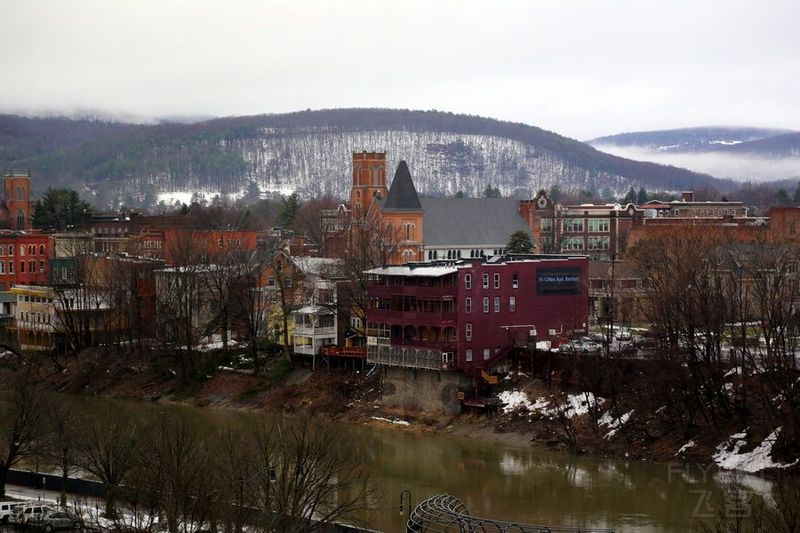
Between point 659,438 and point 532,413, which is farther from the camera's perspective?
point 532,413

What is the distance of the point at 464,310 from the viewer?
62406mm

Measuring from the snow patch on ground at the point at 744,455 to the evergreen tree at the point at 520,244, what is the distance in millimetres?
41986

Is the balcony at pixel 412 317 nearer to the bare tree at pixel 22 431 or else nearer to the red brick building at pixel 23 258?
the bare tree at pixel 22 431

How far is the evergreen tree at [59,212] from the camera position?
410 ft

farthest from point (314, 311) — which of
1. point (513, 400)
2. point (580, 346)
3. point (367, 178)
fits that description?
point (367, 178)

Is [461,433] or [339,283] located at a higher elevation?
[339,283]

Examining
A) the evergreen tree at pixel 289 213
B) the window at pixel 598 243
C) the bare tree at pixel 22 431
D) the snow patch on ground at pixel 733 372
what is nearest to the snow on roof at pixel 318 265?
the snow patch on ground at pixel 733 372

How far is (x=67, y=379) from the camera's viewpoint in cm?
7488

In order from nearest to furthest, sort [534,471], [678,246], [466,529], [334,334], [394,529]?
1. [466,529]
2. [394,529]
3. [534,471]
4. [334,334]
5. [678,246]

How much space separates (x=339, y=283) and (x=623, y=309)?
50.0ft

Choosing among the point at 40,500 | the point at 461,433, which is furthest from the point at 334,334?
the point at 40,500

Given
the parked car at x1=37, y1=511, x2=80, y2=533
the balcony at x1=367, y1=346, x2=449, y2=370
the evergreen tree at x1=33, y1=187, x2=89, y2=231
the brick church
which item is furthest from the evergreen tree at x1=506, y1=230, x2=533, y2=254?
the parked car at x1=37, y1=511, x2=80, y2=533

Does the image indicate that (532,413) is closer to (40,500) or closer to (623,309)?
(623,309)

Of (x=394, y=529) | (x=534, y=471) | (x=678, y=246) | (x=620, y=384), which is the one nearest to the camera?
(x=394, y=529)
